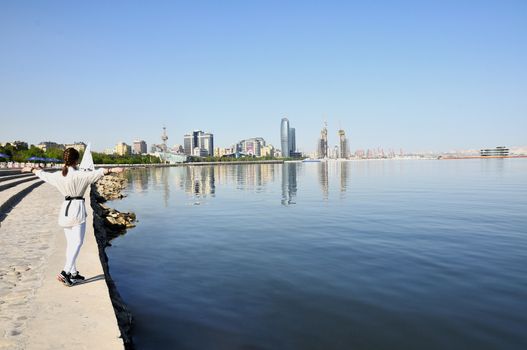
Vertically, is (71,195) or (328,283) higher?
(71,195)

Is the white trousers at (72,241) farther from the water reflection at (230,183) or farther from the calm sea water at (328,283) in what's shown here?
the water reflection at (230,183)

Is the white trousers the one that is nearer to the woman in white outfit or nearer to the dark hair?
the woman in white outfit

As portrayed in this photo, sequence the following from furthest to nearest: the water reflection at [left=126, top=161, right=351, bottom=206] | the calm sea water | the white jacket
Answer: the water reflection at [left=126, top=161, right=351, bottom=206] < the calm sea water < the white jacket

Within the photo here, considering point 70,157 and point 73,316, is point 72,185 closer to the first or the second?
point 70,157

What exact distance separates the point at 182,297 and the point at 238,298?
4.97 feet

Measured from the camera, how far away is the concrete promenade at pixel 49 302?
5332mm

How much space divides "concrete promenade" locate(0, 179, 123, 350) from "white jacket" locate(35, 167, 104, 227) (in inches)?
53.2

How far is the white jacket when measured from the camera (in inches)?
289

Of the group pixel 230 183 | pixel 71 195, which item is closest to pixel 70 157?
pixel 71 195

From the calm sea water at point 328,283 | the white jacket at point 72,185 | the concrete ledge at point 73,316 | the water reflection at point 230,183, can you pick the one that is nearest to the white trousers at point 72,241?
the white jacket at point 72,185

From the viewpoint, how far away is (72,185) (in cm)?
739

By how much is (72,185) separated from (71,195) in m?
0.23

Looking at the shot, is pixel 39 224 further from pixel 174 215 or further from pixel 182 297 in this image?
pixel 174 215

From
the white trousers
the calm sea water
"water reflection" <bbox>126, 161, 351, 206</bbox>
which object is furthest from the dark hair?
"water reflection" <bbox>126, 161, 351, 206</bbox>
